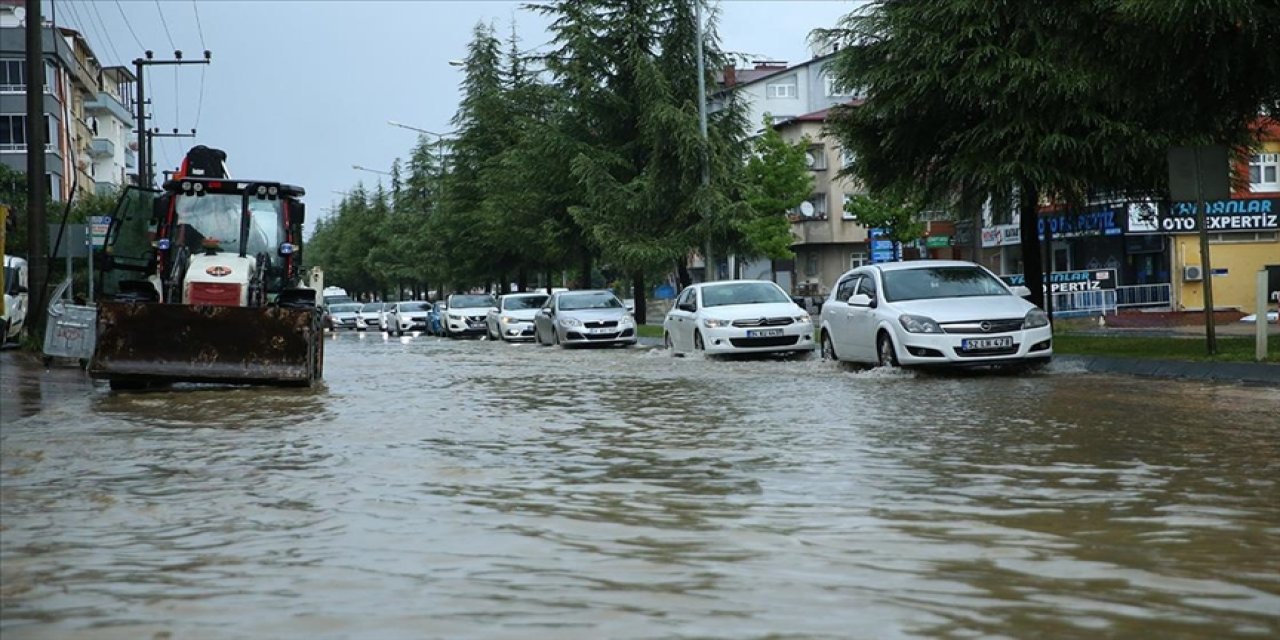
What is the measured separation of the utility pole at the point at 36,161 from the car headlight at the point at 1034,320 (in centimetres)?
1805

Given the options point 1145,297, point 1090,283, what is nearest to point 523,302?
point 1090,283

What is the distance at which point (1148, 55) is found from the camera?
65.5 feet

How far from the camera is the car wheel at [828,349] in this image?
2386 cm

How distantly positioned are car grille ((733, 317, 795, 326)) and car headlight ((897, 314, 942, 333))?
6615mm

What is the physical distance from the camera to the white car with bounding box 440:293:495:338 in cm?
5216

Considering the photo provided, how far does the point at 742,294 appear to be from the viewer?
2909 cm

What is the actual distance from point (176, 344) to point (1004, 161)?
1413cm

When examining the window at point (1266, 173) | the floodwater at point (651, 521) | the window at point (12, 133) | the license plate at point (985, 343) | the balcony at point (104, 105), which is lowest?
the floodwater at point (651, 521)

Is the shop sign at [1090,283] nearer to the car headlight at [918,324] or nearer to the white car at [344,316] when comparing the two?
the car headlight at [918,324]

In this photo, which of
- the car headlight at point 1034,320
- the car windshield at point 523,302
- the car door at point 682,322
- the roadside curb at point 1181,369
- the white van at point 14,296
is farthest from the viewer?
the car windshield at point 523,302

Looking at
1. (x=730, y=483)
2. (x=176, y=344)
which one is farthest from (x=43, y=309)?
(x=730, y=483)

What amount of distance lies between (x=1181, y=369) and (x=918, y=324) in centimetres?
314

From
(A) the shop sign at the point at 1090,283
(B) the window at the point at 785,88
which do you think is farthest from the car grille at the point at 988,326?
(B) the window at the point at 785,88

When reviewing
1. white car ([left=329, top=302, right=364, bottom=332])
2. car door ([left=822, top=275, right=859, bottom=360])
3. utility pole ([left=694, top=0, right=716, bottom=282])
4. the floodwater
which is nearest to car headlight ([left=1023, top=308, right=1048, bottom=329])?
car door ([left=822, top=275, right=859, bottom=360])
